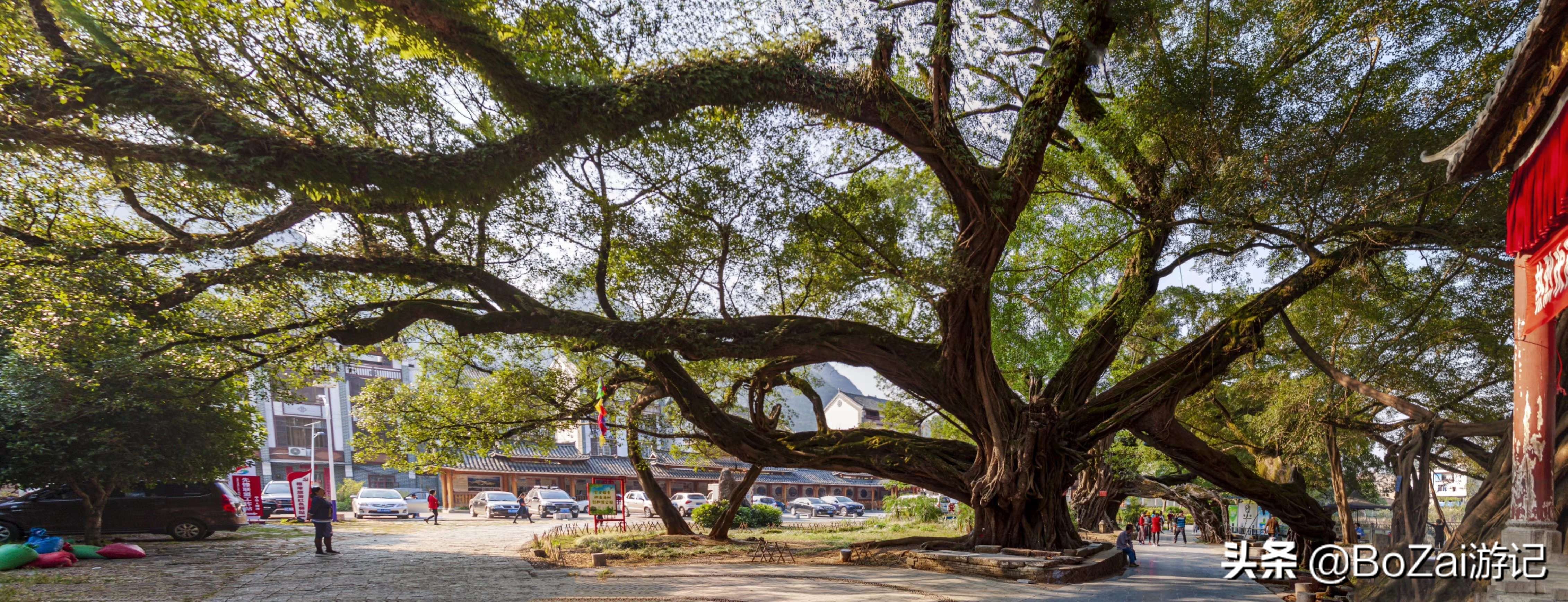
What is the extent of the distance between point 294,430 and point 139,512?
61.0 ft

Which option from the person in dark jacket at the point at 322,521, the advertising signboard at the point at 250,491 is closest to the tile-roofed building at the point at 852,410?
the advertising signboard at the point at 250,491

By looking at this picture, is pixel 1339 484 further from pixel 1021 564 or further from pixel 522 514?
pixel 522 514

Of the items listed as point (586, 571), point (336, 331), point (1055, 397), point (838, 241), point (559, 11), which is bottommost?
point (586, 571)

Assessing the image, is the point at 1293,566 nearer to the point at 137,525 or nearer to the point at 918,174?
the point at 918,174

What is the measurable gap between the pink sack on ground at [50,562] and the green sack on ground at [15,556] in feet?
0.17

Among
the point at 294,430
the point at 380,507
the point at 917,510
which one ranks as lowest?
the point at 917,510

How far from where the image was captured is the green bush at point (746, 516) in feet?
65.0

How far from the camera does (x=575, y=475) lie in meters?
34.5

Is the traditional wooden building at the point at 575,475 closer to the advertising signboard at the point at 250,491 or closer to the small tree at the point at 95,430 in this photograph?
the advertising signboard at the point at 250,491

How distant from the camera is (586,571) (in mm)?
10906

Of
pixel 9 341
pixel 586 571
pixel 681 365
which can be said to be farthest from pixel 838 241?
pixel 9 341

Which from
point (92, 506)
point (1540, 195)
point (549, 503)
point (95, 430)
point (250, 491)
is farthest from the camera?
point (549, 503)

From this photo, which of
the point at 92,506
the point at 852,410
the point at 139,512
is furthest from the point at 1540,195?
the point at 852,410

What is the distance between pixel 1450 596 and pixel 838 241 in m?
6.94
